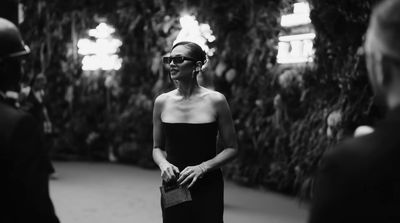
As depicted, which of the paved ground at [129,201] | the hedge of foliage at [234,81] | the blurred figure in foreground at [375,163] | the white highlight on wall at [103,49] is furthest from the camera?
the white highlight on wall at [103,49]

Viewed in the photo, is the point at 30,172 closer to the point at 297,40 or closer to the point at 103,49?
the point at 297,40

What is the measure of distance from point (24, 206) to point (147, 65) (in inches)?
378

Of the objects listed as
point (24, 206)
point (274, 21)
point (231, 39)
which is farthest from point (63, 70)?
point (24, 206)

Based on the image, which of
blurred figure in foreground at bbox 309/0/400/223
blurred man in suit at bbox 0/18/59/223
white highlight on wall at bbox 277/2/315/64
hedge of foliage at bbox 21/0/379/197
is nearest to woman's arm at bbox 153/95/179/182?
blurred man in suit at bbox 0/18/59/223

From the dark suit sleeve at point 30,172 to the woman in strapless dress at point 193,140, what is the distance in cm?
144

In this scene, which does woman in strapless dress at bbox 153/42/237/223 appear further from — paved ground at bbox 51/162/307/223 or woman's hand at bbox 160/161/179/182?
paved ground at bbox 51/162/307/223

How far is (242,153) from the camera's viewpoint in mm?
9164

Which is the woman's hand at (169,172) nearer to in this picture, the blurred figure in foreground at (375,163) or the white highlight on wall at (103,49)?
the blurred figure in foreground at (375,163)

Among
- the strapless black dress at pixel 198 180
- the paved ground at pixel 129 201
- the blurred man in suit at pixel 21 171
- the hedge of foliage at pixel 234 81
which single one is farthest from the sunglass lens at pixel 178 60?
the paved ground at pixel 129 201

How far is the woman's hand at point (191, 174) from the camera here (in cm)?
323

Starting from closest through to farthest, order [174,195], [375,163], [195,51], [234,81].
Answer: [375,163] < [174,195] < [195,51] < [234,81]

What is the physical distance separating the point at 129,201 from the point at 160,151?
460 centimetres

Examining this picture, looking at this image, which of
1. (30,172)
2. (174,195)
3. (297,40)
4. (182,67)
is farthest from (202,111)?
(297,40)

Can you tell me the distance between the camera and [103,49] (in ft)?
38.3
